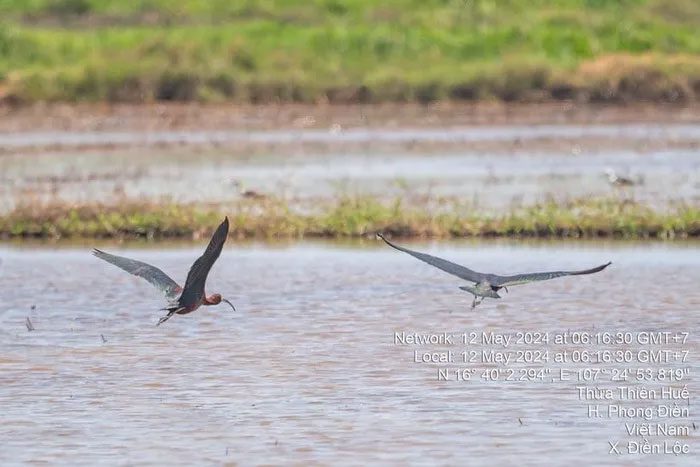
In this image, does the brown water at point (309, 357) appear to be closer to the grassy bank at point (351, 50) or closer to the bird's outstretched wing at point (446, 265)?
the bird's outstretched wing at point (446, 265)

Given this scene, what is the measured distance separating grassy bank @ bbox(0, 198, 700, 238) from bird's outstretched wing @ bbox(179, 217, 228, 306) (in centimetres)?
619

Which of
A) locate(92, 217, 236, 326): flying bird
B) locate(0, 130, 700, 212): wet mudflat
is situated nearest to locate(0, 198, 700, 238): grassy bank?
locate(0, 130, 700, 212): wet mudflat

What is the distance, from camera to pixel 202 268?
26.7 feet

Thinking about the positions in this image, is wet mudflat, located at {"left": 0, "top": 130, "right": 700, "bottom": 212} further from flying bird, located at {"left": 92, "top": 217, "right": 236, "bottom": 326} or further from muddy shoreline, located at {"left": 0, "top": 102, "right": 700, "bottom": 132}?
flying bird, located at {"left": 92, "top": 217, "right": 236, "bottom": 326}

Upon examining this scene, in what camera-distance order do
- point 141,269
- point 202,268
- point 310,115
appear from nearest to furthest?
point 202,268, point 141,269, point 310,115

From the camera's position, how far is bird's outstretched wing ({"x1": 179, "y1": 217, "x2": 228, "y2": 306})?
25.7ft

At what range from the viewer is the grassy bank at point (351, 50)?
1118 inches

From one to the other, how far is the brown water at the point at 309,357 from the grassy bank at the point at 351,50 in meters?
13.6

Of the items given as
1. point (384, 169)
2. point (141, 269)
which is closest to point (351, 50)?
point (384, 169)

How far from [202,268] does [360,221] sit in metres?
7.04

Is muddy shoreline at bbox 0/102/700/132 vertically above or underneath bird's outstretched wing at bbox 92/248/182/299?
underneath

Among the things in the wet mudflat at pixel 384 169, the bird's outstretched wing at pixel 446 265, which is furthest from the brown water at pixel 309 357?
the wet mudflat at pixel 384 169

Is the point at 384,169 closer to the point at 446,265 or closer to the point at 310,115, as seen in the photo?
the point at 310,115

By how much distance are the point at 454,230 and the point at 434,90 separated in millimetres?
14059
